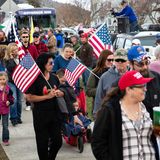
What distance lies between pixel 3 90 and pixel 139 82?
4723mm

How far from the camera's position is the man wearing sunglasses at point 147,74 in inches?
195

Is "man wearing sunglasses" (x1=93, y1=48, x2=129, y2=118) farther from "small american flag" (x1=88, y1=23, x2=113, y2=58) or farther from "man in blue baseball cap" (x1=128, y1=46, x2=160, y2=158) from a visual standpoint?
"small american flag" (x1=88, y1=23, x2=113, y2=58)

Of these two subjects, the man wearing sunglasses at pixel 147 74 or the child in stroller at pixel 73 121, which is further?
the child in stroller at pixel 73 121

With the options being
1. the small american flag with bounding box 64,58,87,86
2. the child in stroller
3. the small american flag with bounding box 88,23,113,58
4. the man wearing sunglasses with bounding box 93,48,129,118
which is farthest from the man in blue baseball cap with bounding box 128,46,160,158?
the small american flag with bounding box 88,23,113,58

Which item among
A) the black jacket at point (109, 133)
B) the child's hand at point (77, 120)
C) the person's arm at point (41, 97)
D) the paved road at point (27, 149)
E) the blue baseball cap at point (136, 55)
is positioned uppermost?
the blue baseball cap at point (136, 55)

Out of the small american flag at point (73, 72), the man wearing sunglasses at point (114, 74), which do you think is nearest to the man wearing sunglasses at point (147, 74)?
the man wearing sunglasses at point (114, 74)

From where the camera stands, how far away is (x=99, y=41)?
846 cm

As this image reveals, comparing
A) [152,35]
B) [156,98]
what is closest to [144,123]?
[156,98]

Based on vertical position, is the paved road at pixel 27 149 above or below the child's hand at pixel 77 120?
below

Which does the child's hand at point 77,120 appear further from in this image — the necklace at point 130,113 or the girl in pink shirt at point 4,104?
the necklace at point 130,113

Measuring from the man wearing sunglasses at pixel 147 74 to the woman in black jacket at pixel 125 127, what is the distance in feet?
3.12

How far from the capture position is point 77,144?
26.0 feet

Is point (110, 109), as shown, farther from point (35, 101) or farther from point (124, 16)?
point (124, 16)

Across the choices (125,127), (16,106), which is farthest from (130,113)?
(16,106)
